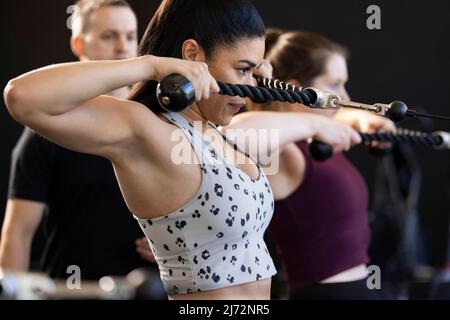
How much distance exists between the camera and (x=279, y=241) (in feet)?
7.49

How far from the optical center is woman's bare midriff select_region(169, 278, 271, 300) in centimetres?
152

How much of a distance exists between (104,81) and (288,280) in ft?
3.83

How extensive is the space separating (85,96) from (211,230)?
353mm

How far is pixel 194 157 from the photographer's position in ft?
4.75

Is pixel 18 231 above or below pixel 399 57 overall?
below

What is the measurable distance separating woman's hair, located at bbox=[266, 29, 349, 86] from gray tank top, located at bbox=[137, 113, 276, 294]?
0.81m

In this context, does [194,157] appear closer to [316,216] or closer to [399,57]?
[316,216]

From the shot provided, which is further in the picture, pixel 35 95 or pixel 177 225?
pixel 177 225

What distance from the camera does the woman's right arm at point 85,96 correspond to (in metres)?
1.26

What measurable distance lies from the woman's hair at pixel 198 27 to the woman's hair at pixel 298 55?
0.79m

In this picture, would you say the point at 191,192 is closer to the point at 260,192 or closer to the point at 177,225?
the point at 177,225

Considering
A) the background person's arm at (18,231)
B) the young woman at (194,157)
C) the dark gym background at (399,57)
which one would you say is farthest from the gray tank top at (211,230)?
the dark gym background at (399,57)

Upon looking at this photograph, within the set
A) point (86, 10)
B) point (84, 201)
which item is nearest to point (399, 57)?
point (86, 10)
